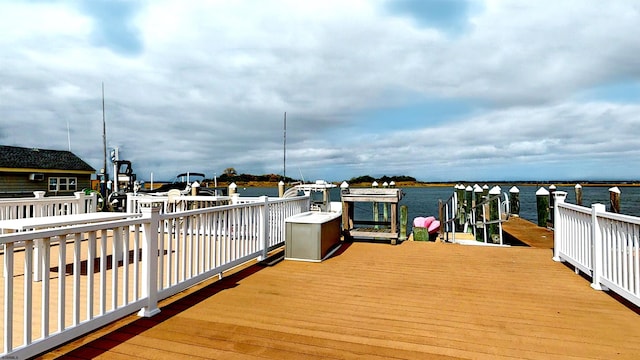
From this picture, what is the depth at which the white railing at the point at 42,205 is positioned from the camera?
6008 millimetres

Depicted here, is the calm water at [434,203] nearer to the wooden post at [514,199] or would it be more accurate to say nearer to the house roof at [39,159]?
the wooden post at [514,199]

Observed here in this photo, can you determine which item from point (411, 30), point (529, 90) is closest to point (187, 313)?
point (411, 30)

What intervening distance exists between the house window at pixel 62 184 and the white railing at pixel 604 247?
2426cm

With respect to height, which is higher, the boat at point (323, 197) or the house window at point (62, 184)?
the house window at point (62, 184)

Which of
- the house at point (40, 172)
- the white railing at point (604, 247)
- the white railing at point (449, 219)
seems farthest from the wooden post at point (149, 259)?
the house at point (40, 172)

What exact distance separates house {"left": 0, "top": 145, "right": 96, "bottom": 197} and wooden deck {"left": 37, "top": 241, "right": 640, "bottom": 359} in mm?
20625

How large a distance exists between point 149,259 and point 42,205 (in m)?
5.11

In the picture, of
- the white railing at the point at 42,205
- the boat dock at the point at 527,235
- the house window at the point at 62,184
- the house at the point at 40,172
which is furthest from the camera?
the house window at the point at 62,184

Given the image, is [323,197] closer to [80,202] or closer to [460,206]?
[80,202]

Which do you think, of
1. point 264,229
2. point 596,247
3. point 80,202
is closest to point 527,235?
point 596,247

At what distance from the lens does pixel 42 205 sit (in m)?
6.44

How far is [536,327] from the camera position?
280 cm

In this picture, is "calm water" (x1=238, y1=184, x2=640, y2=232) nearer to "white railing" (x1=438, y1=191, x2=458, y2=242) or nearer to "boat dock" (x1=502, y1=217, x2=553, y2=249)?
"white railing" (x1=438, y1=191, x2=458, y2=242)

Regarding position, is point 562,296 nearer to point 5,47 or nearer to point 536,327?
point 536,327
